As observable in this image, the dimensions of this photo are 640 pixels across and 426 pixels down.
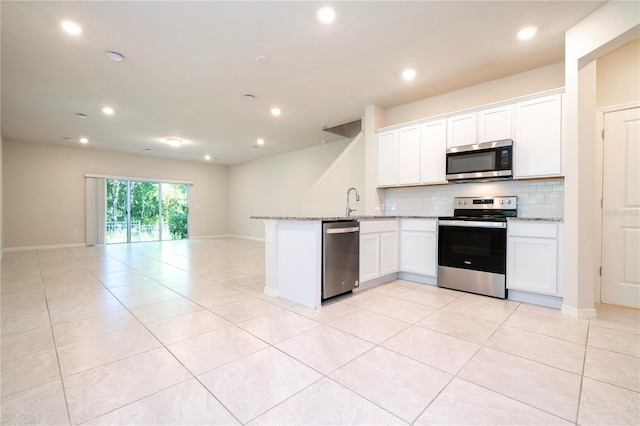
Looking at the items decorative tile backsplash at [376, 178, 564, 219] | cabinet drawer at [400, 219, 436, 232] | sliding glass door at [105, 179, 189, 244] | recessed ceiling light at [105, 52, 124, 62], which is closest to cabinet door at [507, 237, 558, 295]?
decorative tile backsplash at [376, 178, 564, 219]

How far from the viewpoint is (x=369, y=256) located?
359 centimetres

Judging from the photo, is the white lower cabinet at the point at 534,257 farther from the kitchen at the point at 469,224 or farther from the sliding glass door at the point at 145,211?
the sliding glass door at the point at 145,211

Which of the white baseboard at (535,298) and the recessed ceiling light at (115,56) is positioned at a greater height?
the recessed ceiling light at (115,56)

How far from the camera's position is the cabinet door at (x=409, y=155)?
4188 millimetres

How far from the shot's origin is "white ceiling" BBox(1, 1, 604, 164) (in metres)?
2.53

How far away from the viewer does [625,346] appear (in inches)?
83.0

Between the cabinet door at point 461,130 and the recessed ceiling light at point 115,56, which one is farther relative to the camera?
the cabinet door at point 461,130

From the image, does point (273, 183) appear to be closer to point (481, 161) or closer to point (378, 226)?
point (378, 226)

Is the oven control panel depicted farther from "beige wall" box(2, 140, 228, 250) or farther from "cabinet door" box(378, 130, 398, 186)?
"beige wall" box(2, 140, 228, 250)

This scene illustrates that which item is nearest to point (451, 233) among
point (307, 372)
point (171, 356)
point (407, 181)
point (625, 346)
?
point (407, 181)

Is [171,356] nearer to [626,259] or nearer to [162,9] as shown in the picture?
[162,9]

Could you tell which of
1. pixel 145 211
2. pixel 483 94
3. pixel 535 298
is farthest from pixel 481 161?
pixel 145 211

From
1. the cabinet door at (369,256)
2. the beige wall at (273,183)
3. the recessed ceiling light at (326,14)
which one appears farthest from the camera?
the beige wall at (273,183)

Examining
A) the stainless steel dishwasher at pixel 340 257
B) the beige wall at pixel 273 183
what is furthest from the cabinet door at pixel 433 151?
the beige wall at pixel 273 183
